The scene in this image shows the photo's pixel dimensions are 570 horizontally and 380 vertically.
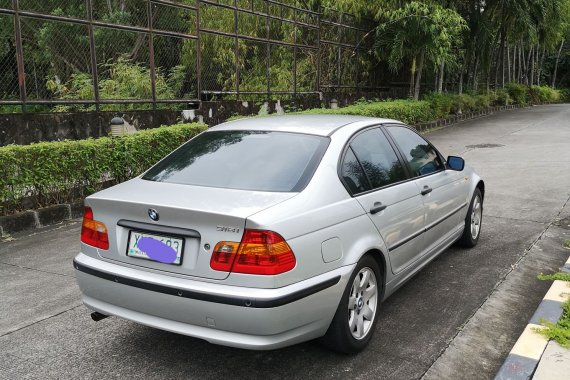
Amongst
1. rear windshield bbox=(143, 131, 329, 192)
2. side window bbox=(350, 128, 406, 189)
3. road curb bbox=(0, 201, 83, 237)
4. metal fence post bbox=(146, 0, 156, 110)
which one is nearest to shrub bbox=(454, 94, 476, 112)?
metal fence post bbox=(146, 0, 156, 110)

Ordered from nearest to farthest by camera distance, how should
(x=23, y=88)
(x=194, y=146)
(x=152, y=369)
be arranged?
(x=152, y=369), (x=194, y=146), (x=23, y=88)

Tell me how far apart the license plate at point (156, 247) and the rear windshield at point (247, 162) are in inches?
20.2

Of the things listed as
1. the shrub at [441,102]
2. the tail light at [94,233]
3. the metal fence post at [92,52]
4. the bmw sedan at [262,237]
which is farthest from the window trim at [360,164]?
the shrub at [441,102]

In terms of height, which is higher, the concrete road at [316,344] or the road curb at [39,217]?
the road curb at [39,217]

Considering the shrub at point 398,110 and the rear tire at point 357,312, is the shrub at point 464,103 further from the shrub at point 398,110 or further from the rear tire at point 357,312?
the rear tire at point 357,312

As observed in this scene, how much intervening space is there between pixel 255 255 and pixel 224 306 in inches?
12.3

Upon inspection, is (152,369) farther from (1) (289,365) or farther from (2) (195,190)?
(2) (195,190)

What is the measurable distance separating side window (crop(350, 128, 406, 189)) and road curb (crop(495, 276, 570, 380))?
138 centimetres

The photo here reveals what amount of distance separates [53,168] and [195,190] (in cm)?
408

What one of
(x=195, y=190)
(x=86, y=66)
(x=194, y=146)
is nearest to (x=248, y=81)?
(x=86, y=66)

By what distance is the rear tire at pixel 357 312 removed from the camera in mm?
3195

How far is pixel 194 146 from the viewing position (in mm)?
4016

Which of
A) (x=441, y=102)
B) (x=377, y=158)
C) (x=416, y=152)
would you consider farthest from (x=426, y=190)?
(x=441, y=102)

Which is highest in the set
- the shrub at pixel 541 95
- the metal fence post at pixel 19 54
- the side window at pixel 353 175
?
the metal fence post at pixel 19 54
